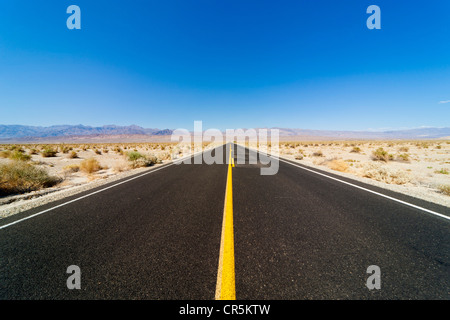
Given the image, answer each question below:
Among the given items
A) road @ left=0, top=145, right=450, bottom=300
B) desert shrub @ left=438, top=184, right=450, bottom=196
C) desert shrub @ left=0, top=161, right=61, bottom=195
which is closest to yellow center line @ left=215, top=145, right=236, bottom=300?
road @ left=0, top=145, right=450, bottom=300

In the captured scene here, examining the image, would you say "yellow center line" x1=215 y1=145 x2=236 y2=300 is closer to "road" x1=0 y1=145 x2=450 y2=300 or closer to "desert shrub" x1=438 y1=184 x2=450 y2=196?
"road" x1=0 y1=145 x2=450 y2=300

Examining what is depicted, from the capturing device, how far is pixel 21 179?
626cm

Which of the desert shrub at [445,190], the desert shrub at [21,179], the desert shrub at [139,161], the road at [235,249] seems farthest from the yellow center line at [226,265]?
the desert shrub at [139,161]

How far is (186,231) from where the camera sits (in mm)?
2914

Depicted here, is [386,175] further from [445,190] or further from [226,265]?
[226,265]

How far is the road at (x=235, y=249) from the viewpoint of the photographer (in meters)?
1.79

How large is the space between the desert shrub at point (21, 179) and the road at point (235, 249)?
10.7ft

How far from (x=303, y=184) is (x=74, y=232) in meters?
6.29

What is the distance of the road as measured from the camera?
179 centimetres

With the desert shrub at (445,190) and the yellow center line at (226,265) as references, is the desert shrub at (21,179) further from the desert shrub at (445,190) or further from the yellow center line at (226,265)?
the desert shrub at (445,190)

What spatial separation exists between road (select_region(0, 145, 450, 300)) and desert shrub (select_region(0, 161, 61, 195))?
326cm

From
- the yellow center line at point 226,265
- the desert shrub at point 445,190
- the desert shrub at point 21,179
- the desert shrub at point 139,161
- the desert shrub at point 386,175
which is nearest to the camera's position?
the yellow center line at point 226,265
